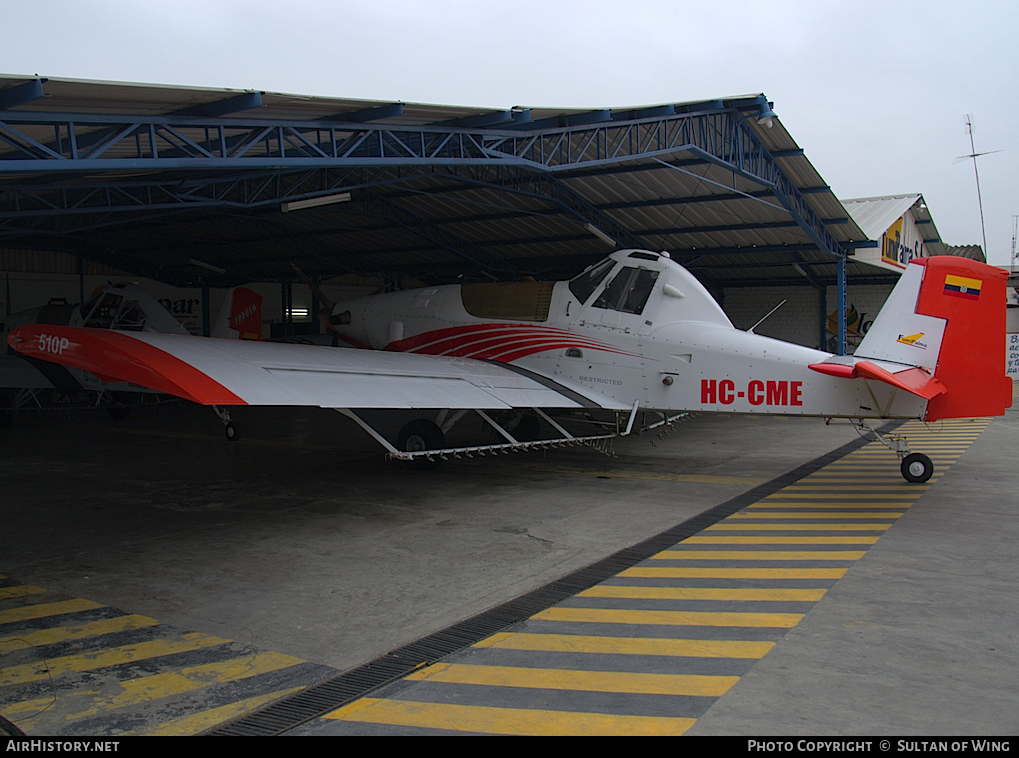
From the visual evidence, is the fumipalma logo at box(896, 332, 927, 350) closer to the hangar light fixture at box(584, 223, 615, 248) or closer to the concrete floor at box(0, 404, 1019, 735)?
the concrete floor at box(0, 404, 1019, 735)

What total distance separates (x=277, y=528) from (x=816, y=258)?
835 inches

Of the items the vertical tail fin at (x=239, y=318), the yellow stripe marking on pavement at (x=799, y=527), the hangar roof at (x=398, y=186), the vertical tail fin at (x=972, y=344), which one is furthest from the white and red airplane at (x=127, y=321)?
the vertical tail fin at (x=972, y=344)

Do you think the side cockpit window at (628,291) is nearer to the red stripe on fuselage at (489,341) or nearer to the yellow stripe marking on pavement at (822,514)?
the red stripe on fuselage at (489,341)

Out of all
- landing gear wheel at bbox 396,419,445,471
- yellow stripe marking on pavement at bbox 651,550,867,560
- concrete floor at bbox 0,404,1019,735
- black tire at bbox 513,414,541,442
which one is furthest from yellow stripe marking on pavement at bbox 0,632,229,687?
black tire at bbox 513,414,541,442

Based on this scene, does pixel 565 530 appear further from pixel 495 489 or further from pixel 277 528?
pixel 277 528

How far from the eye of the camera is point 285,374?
766 cm

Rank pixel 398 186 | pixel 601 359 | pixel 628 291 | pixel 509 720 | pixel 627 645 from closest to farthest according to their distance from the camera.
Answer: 1. pixel 509 720
2. pixel 627 645
3. pixel 628 291
4. pixel 601 359
5. pixel 398 186

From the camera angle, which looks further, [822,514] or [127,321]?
[127,321]

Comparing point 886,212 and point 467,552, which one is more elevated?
point 886,212

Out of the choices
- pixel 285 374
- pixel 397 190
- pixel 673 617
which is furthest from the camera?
pixel 397 190

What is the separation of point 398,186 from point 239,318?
5102 millimetres

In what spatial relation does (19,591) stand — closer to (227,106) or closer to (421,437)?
(421,437)

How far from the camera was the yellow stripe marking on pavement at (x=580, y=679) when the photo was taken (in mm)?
3965

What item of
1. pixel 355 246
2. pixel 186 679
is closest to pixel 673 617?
pixel 186 679
